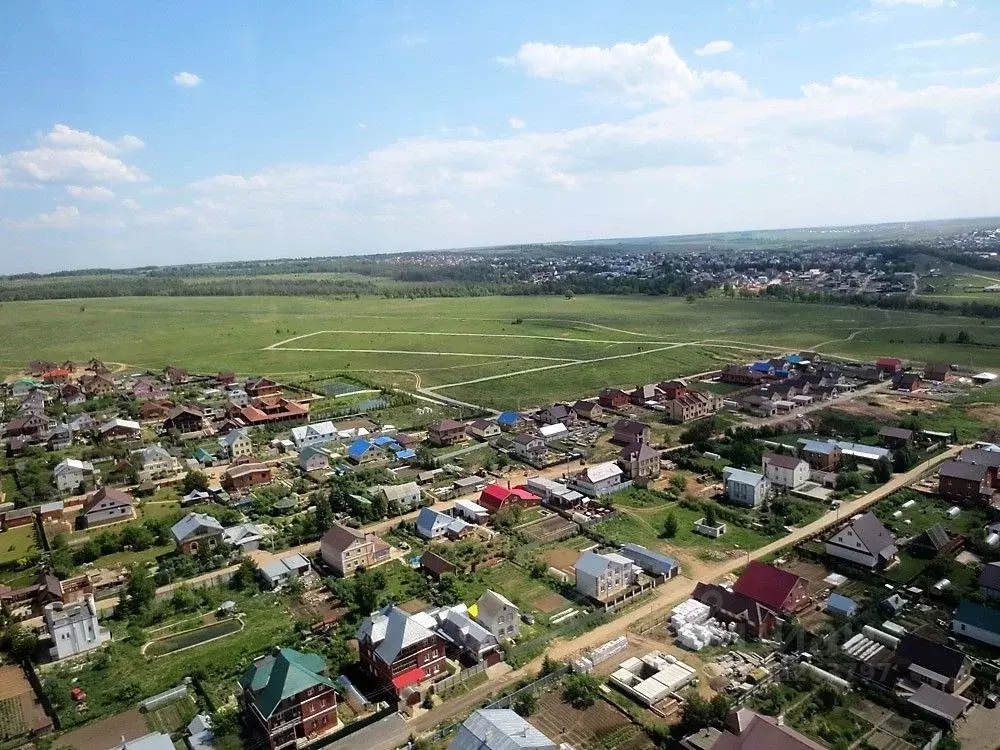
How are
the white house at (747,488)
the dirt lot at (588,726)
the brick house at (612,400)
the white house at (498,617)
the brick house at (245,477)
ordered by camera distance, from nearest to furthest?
→ the dirt lot at (588,726) → the white house at (498,617) → the white house at (747,488) → the brick house at (245,477) → the brick house at (612,400)

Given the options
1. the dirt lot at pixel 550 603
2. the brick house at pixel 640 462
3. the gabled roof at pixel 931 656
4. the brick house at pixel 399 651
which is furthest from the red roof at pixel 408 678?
the brick house at pixel 640 462

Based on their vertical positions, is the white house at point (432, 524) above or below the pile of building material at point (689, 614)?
above

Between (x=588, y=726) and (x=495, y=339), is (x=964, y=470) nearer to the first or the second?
(x=588, y=726)

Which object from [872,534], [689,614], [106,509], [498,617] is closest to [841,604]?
[872,534]

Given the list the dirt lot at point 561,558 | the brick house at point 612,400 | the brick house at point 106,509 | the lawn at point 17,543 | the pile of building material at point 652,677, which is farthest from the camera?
the brick house at point 612,400

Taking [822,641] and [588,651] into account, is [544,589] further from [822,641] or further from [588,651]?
[822,641]

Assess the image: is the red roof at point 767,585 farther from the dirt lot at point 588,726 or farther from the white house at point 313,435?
the white house at point 313,435

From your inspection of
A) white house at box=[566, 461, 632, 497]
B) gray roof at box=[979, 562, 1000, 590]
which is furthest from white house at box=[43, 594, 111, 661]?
gray roof at box=[979, 562, 1000, 590]

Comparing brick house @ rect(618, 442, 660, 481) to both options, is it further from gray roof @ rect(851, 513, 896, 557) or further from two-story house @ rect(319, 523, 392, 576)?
two-story house @ rect(319, 523, 392, 576)
